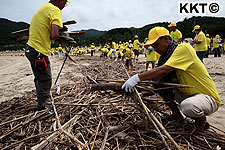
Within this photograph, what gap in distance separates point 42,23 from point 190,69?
247cm

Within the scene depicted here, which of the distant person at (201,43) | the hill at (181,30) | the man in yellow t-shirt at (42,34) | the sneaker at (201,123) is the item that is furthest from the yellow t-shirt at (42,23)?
the hill at (181,30)

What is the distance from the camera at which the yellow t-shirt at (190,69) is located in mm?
1668

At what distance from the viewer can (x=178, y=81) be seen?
1.93m

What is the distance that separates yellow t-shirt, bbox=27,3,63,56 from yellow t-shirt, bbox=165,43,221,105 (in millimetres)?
1971

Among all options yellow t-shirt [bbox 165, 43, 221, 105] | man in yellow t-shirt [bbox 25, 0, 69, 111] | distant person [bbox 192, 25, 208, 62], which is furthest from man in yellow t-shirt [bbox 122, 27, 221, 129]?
distant person [bbox 192, 25, 208, 62]

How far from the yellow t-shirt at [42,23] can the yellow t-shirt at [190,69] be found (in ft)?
6.47

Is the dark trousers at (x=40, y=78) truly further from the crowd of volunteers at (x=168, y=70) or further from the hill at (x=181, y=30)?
the hill at (x=181, y=30)

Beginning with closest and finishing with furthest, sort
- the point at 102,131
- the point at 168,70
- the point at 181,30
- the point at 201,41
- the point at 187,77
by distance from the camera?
the point at 168,70 → the point at 187,77 → the point at 102,131 → the point at 201,41 → the point at 181,30

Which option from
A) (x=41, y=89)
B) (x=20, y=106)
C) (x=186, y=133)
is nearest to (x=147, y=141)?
(x=186, y=133)

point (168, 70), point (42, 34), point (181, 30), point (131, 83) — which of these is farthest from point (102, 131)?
point (181, 30)

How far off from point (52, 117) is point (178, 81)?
7.13 ft

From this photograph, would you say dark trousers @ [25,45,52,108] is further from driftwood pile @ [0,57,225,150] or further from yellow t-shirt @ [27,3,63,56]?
driftwood pile @ [0,57,225,150]

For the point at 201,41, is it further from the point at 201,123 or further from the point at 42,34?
the point at 42,34

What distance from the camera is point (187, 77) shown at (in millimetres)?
1802
